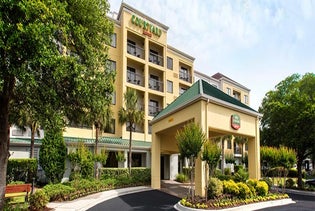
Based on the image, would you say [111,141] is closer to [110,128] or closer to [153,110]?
[110,128]

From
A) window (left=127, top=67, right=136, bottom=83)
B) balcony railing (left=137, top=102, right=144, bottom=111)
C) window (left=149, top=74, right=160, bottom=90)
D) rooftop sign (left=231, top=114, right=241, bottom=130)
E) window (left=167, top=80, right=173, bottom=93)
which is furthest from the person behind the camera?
window (left=167, top=80, right=173, bottom=93)

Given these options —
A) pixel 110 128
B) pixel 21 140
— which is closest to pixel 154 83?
pixel 110 128

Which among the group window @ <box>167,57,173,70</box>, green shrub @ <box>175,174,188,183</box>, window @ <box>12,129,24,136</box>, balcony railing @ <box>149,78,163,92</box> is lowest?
green shrub @ <box>175,174,188,183</box>

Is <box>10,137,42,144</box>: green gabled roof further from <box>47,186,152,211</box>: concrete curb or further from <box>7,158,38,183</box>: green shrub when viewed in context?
<box>47,186,152,211</box>: concrete curb

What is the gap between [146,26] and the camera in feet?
117

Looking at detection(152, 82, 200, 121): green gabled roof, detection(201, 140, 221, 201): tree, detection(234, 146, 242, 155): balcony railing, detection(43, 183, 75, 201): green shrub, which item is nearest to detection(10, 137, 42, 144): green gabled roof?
detection(43, 183, 75, 201): green shrub

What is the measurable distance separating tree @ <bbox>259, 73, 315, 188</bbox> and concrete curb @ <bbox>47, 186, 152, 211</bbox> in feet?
46.3

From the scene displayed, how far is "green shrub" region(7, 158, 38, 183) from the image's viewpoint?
21047 mm

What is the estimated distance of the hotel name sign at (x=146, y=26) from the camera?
3454cm

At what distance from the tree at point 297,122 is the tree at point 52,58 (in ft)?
59.9

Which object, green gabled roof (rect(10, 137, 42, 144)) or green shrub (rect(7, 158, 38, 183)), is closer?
green shrub (rect(7, 158, 38, 183))

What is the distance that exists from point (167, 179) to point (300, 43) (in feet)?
65.5

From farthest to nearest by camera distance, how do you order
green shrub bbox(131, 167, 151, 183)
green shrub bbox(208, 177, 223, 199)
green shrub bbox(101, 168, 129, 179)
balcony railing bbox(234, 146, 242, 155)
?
balcony railing bbox(234, 146, 242, 155), green shrub bbox(101, 168, 129, 179), green shrub bbox(131, 167, 151, 183), green shrub bbox(208, 177, 223, 199)

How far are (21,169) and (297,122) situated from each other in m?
23.0
